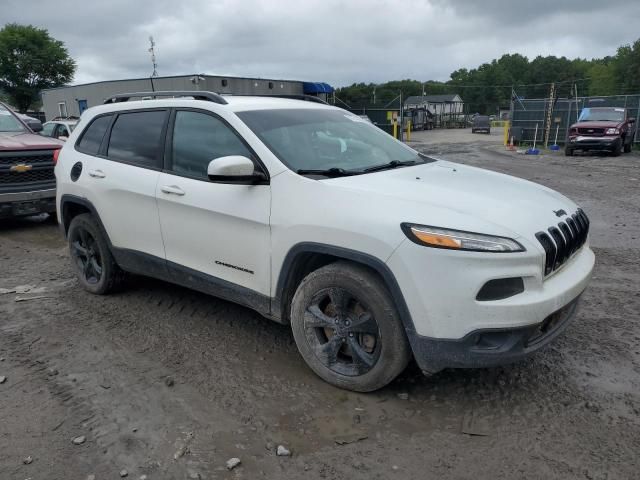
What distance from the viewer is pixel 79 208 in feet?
16.0

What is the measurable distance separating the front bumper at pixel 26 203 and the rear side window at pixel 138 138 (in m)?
3.86

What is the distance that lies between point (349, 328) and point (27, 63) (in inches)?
2245

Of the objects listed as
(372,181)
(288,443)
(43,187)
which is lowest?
(288,443)

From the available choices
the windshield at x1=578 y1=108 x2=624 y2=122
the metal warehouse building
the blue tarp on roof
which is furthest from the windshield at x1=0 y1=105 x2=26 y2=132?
the blue tarp on roof

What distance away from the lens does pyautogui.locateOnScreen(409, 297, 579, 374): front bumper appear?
2.62m

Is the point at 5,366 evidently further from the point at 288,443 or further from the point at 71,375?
the point at 288,443

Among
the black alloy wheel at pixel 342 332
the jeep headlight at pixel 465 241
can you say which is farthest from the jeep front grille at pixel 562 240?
the black alloy wheel at pixel 342 332

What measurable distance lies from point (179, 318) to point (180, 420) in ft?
4.96

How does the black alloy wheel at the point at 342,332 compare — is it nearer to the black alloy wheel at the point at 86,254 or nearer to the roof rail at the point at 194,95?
the roof rail at the point at 194,95

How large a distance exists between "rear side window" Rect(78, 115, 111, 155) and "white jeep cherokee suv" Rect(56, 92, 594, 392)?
90 mm

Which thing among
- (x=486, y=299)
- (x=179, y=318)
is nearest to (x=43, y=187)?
(x=179, y=318)

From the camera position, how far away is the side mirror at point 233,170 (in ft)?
10.1

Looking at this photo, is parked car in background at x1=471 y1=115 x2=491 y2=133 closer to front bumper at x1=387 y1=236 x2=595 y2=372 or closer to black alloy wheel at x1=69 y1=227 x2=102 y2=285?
black alloy wheel at x1=69 y1=227 x2=102 y2=285

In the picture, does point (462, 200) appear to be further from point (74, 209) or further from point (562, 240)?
point (74, 209)
